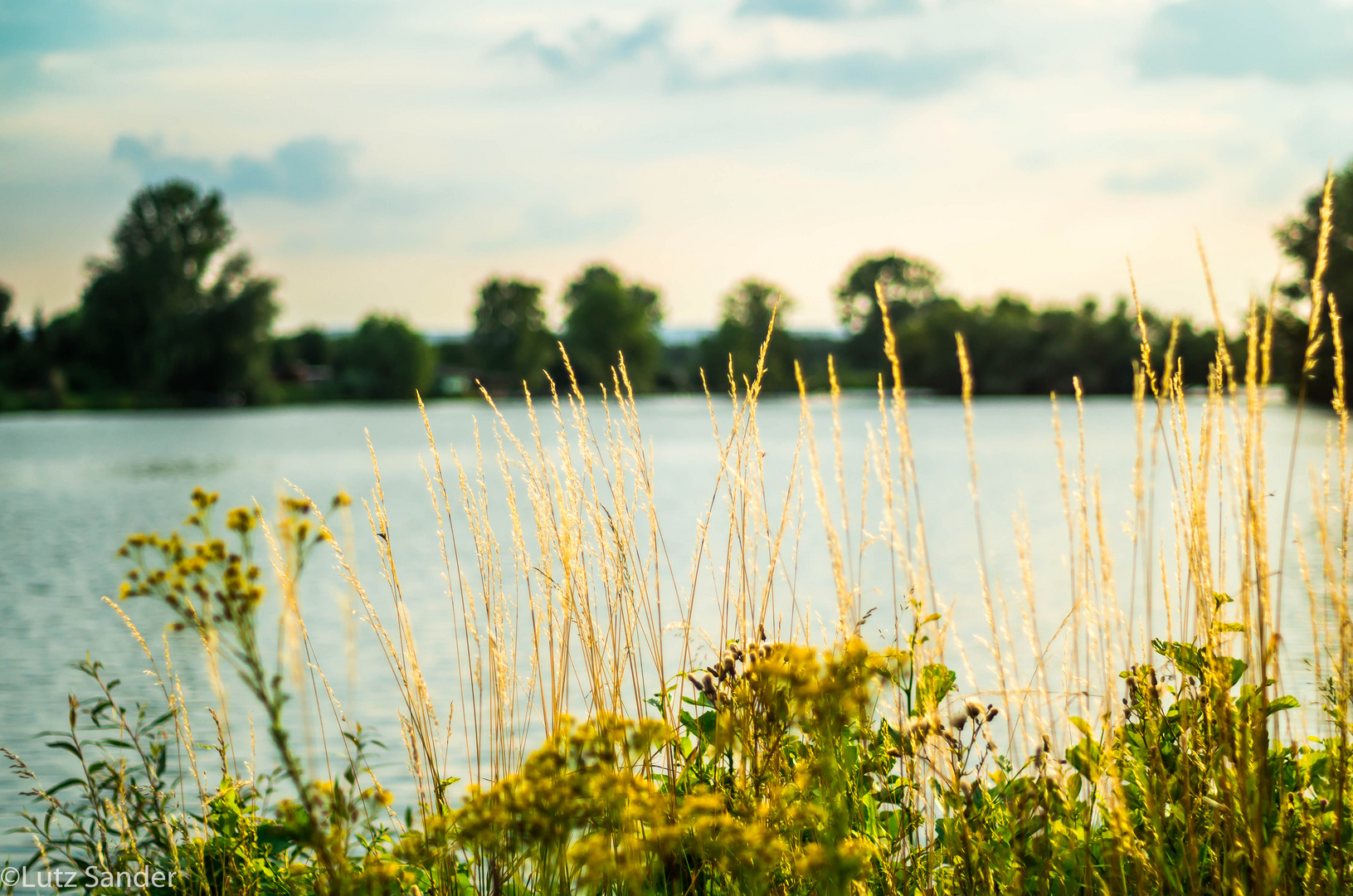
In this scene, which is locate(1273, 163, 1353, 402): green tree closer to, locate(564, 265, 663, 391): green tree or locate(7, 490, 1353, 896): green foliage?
locate(7, 490, 1353, 896): green foliage

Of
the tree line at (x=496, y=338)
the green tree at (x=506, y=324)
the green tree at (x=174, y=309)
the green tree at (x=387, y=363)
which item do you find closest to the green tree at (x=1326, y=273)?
the tree line at (x=496, y=338)

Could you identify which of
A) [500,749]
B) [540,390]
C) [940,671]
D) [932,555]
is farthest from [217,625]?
[540,390]

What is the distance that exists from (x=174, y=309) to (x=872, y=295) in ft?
184

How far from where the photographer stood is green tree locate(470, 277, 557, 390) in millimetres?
89562

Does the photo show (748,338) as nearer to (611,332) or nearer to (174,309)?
(611,332)

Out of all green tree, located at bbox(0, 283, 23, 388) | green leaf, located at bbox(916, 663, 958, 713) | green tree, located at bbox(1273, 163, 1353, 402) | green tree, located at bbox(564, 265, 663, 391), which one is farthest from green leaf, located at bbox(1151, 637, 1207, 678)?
green tree, located at bbox(564, 265, 663, 391)

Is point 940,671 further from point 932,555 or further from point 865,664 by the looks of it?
point 932,555

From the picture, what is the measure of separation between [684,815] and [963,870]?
2.79 ft

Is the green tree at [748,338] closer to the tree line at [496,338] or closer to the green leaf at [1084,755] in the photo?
the tree line at [496,338]

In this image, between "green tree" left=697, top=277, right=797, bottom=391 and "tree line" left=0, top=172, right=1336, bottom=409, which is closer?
"tree line" left=0, top=172, right=1336, bottom=409

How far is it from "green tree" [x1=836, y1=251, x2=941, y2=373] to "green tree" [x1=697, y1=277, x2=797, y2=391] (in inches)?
280

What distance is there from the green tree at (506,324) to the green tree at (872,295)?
26607 mm

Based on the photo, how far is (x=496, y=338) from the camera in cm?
9125

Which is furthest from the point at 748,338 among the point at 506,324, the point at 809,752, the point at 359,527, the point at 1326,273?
the point at 809,752
